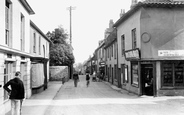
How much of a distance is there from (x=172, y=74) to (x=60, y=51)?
77.1 ft

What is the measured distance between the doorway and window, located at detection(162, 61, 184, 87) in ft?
3.05

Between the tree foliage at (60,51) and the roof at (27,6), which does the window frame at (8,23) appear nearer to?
the roof at (27,6)

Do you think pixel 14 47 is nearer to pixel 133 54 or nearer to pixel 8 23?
pixel 8 23

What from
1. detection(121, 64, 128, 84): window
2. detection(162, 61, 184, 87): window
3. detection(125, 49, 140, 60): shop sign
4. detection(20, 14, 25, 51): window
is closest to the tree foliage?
detection(121, 64, 128, 84): window

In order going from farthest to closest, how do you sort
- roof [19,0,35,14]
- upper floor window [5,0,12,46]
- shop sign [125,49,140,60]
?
shop sign [125,49,140,60], roof [19,0,35,14], upper floor window [5,0,12,46]

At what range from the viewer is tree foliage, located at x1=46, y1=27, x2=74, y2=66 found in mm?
35531

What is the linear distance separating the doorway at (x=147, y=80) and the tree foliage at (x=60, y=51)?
71.4 ft

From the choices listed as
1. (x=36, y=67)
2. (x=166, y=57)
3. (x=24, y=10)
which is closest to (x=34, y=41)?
(x=36, y=67)

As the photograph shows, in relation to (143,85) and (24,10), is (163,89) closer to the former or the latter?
(143,85)

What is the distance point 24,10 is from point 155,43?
29.5 ft

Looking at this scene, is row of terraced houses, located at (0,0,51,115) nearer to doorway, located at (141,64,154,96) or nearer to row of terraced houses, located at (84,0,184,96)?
row of terraced houses, located at (84,0,184,96)

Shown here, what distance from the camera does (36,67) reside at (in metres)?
16.4

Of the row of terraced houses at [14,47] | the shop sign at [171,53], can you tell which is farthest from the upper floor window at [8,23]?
the shop sign at [171,53]

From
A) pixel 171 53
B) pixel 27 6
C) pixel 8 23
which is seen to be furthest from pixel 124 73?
pixel 8 23
